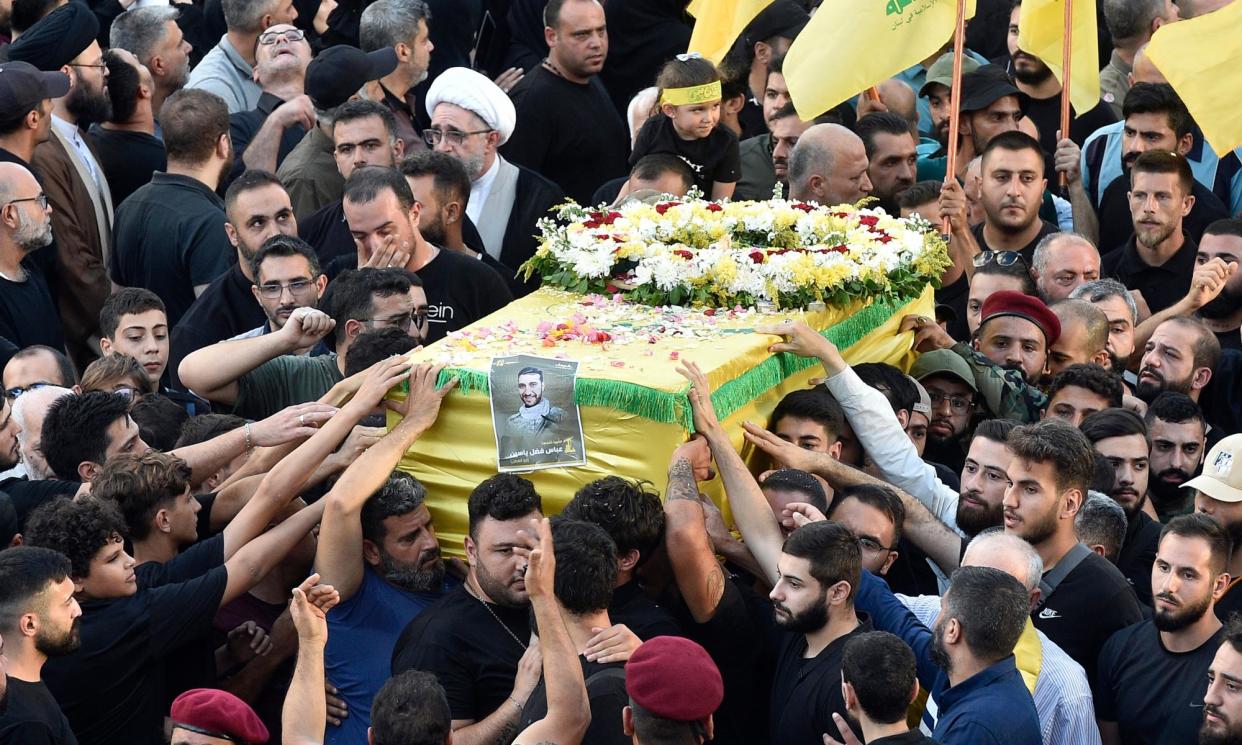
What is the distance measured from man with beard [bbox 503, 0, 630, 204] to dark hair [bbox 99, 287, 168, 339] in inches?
131

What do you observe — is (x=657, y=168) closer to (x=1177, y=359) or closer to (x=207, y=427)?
(x=1177, y=359)

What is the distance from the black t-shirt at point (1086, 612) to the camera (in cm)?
646

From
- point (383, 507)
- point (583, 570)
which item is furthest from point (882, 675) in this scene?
point (383, 507)

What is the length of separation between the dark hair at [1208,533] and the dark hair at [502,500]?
2.26 metres

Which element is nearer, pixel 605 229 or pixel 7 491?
pixel 7 491

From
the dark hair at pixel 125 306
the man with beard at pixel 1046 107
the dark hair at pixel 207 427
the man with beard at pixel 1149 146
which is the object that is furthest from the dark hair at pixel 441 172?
the man with beard at pixel 1046 107

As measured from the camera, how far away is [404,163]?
8.95 m

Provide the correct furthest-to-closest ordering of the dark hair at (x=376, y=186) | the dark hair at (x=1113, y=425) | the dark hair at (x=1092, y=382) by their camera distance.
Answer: the dark hair at (x=376, y=186) → the dark hair at (x=1092, y=382) → the dark hair at (x=1113, y=425)

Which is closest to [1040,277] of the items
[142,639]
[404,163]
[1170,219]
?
A: [1170,219]

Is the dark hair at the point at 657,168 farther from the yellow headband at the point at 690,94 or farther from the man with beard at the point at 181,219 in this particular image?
the man with beard at the point at 181,219

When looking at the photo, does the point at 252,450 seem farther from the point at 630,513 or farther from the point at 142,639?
the point at 630,513

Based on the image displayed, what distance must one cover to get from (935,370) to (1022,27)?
136 inches

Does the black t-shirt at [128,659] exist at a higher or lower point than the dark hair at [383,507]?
lower

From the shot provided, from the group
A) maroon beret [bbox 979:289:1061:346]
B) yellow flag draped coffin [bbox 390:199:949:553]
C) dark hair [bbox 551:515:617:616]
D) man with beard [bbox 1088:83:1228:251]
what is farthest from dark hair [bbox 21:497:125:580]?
man with beard [bbox 1088:83:1228:251]
